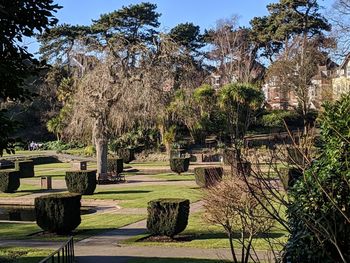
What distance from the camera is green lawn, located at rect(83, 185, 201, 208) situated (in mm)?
24703

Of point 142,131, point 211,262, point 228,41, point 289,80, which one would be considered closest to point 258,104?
point 289,80

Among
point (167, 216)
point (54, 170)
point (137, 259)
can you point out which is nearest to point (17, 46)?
point (137, 259)

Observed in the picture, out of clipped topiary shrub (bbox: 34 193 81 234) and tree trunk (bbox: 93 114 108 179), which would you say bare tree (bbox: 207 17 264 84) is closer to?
tree trunk (bbox: 93 114 108 179)

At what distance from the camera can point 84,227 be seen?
18.5 m

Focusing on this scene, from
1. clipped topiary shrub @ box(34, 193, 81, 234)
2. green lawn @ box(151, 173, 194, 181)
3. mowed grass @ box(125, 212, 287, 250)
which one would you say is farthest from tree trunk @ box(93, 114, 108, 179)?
clipped topiary shrub @ box(34, 193, 81, 234)

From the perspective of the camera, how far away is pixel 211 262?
12047 mm

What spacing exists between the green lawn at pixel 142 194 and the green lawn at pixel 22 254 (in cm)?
927

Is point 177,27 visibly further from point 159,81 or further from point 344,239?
point 344,239

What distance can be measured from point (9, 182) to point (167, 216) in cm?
1679

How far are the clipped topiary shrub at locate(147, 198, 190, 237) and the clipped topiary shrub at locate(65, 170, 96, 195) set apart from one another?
12052 mm

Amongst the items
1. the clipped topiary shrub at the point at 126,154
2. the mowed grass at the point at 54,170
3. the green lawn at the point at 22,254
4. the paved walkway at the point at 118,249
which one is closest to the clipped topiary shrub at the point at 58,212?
the paved walkway at the point at 118,249

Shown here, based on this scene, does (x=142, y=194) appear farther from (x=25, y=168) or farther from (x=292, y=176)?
(x=292, y=176)

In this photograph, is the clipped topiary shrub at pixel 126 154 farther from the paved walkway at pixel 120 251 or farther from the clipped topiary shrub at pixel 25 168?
the paved walkway at pixel 120 251

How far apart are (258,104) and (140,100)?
22128mm
